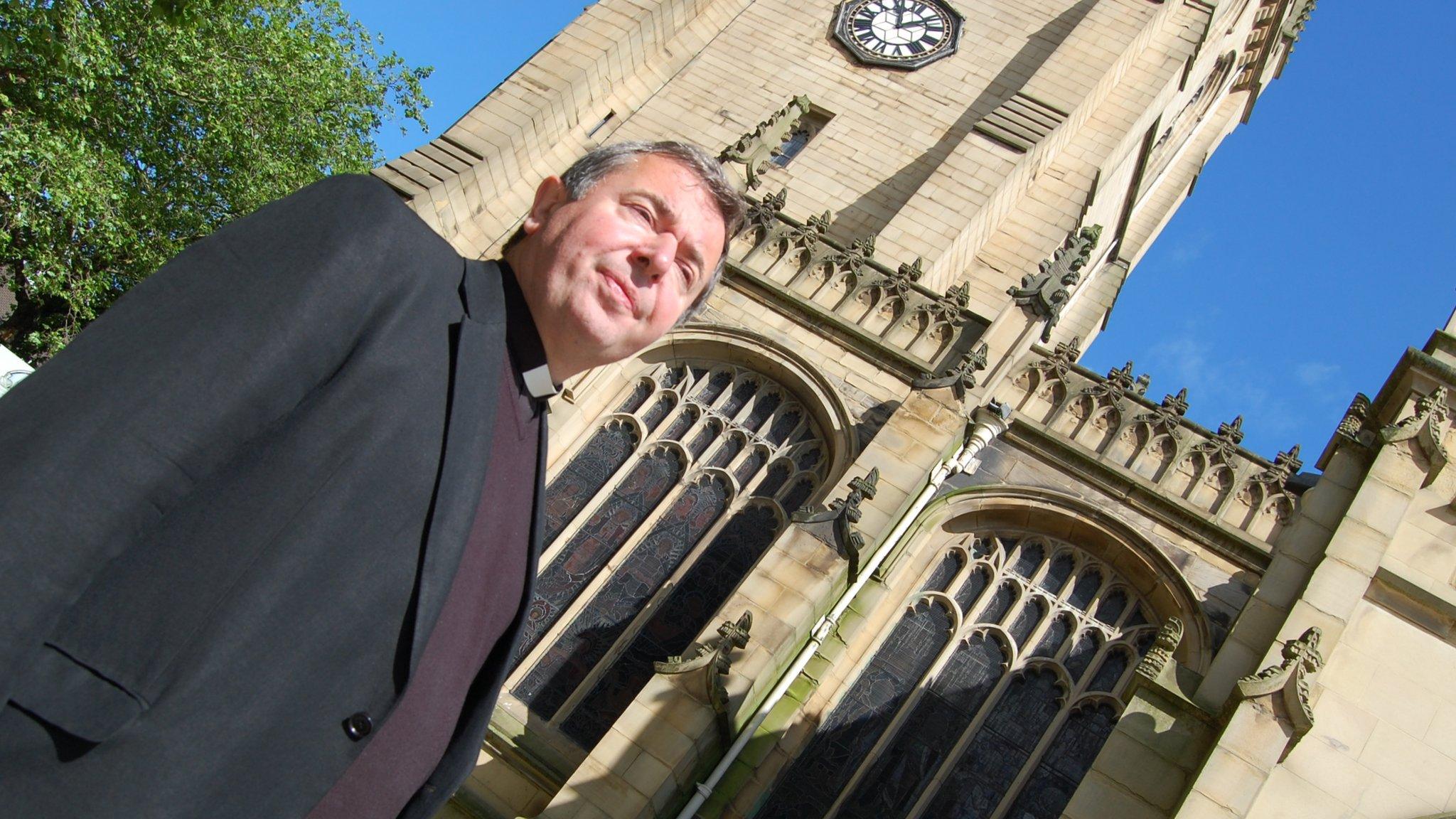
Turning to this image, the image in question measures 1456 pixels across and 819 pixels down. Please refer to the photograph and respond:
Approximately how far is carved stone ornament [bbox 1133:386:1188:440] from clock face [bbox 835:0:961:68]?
6564 millimetres

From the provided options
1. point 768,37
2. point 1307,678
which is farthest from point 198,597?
point 768,37

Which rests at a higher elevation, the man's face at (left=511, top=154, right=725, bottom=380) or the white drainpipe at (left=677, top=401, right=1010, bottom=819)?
the white drainpipe at (left=677, top=401, right=1010, bottom=819)

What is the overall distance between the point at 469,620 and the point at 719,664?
5679 mm

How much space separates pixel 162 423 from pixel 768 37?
14651mm

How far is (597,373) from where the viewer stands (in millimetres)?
10492

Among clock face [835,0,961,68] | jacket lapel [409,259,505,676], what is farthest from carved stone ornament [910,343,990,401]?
jacket lapel [409,259,505,676]

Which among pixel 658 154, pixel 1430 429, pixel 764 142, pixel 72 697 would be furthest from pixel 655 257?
pixel 764 142

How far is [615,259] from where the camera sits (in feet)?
6.57

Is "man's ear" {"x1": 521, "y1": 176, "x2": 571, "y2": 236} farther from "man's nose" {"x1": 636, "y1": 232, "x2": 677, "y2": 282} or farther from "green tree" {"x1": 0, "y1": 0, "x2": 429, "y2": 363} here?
"green tree" {"x1": 0, "y1": 0, "x2": 429, "y2": 363}

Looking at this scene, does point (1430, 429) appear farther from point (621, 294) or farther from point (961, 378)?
point (621, 294)

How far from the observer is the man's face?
198 cm

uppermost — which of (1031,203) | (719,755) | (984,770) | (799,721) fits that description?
(1031,203)

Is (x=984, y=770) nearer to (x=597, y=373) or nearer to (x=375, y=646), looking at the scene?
(x=597, y=373)

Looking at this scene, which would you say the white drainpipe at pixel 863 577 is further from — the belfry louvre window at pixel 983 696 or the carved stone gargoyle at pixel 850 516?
the belfry louvre window at pixel 983 696
